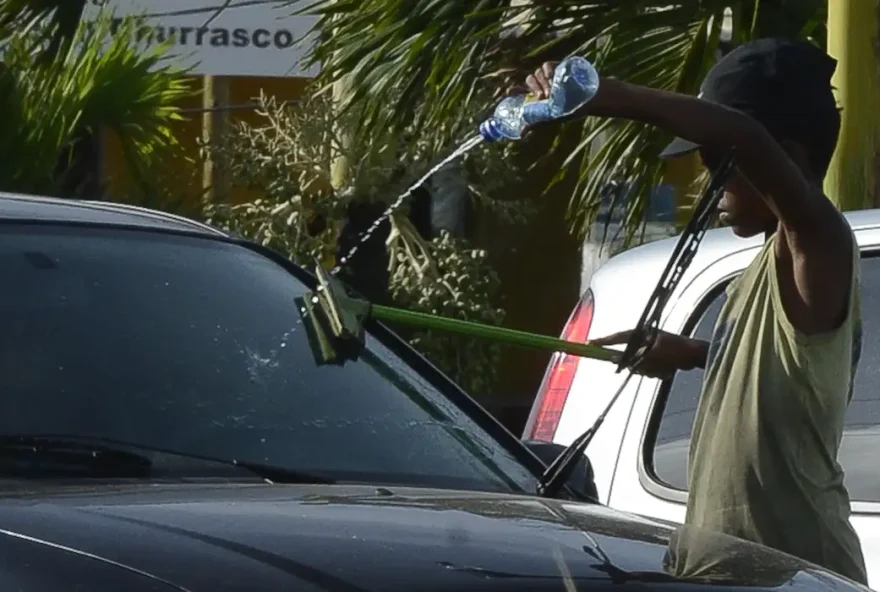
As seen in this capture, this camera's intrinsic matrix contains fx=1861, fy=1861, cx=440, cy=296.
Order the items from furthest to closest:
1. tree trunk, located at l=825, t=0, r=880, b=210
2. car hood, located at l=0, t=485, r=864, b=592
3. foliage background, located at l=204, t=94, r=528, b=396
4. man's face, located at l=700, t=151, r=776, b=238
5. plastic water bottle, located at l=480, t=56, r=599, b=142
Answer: foliage background, located at l=204, t=94, r=528, b=396 < tree trunk, located at l=825, t=0, r=880, b=210 < man's face, located at l=700, t=151, r=776, b=238 < plastic water bottle, located at l=480, t=56, r=599, b=142 < car hood, located at l=0, t=485, r=864, b=592

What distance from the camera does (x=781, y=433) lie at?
3.14 meters

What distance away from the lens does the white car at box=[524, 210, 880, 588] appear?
4.07 meters

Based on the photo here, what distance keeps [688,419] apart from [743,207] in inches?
43.9

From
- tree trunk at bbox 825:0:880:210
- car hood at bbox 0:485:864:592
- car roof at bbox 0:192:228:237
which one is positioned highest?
tree trunk at bbox 825:0:880:210

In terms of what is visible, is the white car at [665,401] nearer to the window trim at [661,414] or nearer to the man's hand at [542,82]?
the window trim at [661,414]

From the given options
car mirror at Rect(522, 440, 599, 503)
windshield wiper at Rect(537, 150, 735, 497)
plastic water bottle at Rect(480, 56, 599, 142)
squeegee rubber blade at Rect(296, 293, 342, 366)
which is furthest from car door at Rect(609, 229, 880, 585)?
plastic water bottle at Rect(480, 56, 599, 142)

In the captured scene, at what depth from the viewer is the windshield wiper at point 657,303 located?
307 centimetres

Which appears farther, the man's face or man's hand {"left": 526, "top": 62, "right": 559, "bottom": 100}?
the man's face

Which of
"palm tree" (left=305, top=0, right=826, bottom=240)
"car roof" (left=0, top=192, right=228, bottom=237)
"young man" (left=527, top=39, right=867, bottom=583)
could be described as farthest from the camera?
"palm tree" (left=305, top=0, right=826, bottom=240)

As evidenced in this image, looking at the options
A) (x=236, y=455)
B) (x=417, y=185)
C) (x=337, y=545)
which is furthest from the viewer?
(x=417, y=185)

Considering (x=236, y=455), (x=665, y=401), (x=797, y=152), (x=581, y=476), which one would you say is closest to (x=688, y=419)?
(x=665, y=401)

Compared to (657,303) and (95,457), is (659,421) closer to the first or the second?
(657,303)

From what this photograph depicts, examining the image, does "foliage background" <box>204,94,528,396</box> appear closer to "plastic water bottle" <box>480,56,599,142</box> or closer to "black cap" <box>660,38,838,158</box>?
"black cap" <box>660,38,838,158</box>

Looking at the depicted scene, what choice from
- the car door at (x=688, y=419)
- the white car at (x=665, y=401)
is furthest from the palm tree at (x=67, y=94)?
the car door at (x=688, y=419)
